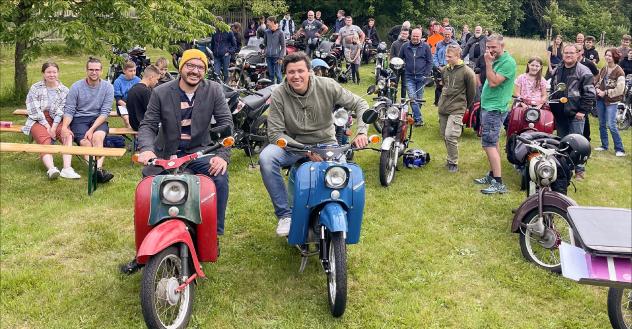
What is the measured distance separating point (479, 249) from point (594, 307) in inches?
45.4

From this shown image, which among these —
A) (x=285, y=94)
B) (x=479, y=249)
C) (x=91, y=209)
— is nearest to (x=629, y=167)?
(x=479, y=249)

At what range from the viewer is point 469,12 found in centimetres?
2966

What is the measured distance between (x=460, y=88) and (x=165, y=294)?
15.9ft

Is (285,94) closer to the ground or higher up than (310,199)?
higher up

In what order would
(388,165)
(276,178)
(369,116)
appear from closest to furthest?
(369,116) < (276,178) < (388,165)

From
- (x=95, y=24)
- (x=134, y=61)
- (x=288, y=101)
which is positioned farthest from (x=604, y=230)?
(x=134, y=61)

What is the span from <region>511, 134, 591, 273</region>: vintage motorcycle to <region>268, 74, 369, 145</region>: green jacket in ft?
5.44

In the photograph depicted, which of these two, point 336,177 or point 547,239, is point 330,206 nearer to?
point 336,177

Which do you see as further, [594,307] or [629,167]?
[629,167]

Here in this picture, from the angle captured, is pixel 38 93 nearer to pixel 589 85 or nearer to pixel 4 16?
pixel 4 16

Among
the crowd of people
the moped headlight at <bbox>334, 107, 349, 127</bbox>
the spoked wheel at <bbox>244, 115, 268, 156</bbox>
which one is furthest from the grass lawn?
the moped headlight at <bbox>334, 107, 349, 127</bbox>

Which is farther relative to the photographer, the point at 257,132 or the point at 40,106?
the point at 257,132

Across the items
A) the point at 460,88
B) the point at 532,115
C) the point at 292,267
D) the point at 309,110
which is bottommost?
the point at 292,267

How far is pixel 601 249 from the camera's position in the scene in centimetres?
224
